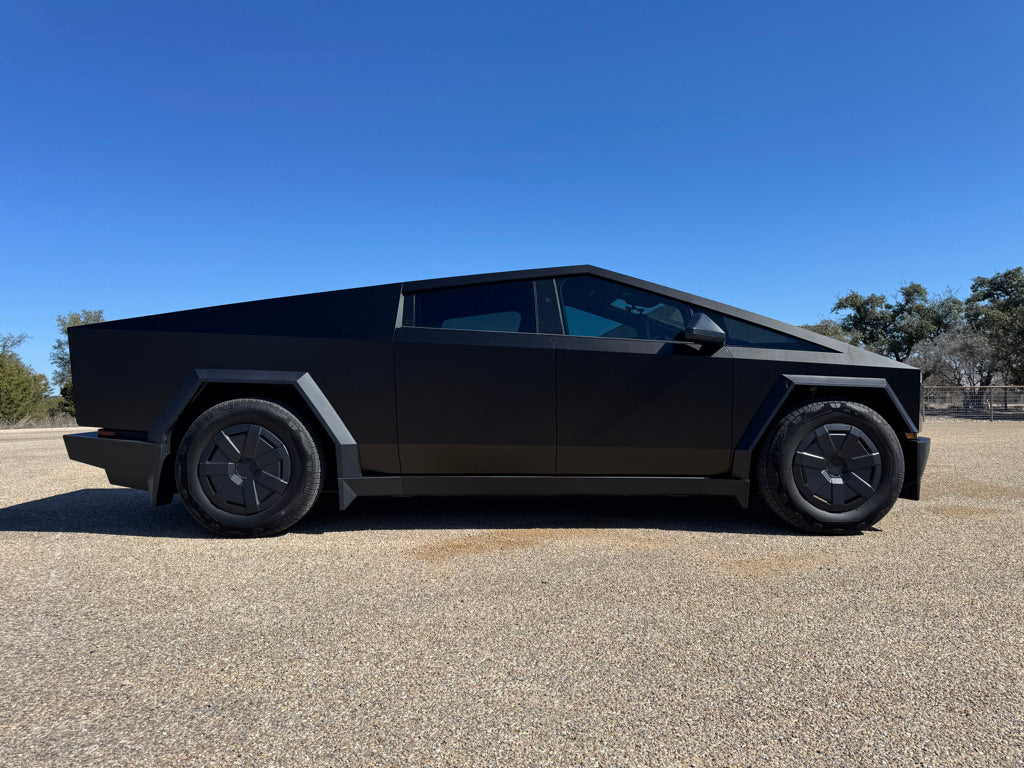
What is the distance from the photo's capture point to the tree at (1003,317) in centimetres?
2759

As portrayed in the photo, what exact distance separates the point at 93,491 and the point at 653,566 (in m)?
4.63

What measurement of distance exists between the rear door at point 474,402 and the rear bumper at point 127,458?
1.36 metres

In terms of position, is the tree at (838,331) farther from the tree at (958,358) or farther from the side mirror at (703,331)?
the side mirror at (703,331)

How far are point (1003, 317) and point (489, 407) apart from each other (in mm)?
35247

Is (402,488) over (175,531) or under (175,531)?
over

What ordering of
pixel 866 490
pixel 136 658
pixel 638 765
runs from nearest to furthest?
pixel 638 765, pixel 136 658, pixel 866 490

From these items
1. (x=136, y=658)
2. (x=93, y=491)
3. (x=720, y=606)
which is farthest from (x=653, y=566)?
(x=93, y=491)

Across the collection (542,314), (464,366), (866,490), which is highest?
(542,314)

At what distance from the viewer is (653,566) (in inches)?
102

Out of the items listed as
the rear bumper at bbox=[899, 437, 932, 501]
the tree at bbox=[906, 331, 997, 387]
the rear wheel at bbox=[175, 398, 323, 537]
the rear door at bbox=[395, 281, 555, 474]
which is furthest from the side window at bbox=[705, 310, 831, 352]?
the tree at bbox=[906, 331, 997, 387]

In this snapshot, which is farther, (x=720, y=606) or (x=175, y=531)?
(x=175, y=531)

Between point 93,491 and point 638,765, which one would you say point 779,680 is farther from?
point 93,491

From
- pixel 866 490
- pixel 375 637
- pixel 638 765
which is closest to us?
pixel 638 765

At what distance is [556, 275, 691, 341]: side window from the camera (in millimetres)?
3371
